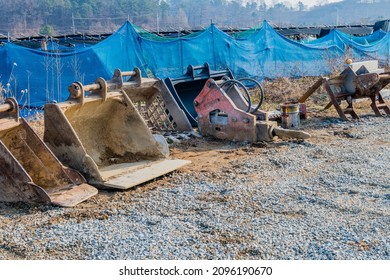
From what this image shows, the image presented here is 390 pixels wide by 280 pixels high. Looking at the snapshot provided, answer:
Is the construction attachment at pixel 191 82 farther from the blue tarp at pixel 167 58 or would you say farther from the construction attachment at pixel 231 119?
the blue tarp at pixel 167 58

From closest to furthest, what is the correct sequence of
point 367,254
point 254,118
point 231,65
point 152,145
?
point 367,254 < point 152,145 < point 254,118 < point 231,65

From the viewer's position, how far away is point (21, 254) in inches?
162

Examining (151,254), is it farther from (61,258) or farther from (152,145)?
(152,145)

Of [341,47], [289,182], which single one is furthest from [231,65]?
[289,182]

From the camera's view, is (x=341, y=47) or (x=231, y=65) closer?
(x=231, y=65)

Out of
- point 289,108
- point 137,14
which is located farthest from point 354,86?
point 137,14

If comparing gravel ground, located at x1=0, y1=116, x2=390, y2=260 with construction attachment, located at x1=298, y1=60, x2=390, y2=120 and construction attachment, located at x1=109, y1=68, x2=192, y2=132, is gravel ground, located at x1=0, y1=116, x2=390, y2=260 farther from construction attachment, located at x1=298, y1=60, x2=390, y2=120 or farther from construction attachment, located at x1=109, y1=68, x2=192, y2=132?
construction attachment, located at x1=298, y1=60, x2=390, y2=120

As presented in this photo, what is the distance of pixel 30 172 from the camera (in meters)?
5.62

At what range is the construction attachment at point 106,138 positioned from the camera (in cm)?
575

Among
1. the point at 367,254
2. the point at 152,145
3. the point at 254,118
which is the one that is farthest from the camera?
the point at 254,118

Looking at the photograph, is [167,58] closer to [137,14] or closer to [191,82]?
[191,82]

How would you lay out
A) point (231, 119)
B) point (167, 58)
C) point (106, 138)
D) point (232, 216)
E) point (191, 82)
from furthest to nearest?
point (167, 58) → point (191, 82) → point (231, 119) → point (106, 138) → point (232, 216)

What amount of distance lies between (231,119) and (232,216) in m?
3.51

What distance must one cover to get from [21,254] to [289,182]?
2901 millimetres
